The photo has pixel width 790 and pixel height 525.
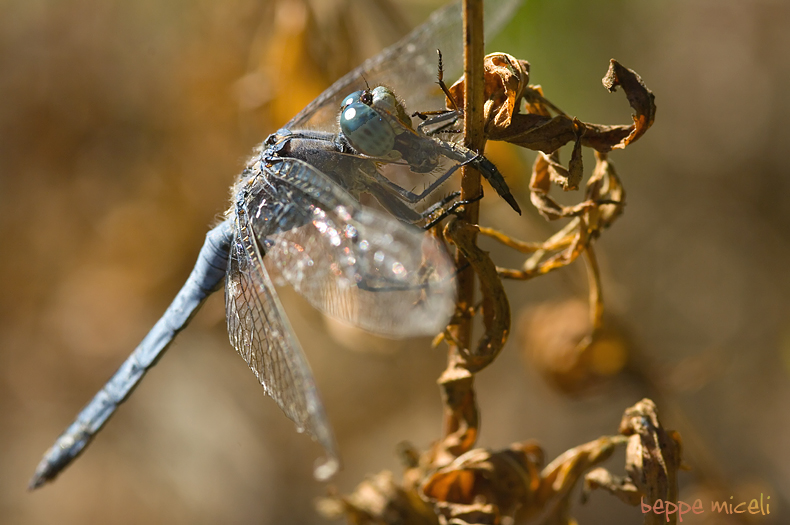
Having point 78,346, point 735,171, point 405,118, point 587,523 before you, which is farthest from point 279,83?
point 587,523

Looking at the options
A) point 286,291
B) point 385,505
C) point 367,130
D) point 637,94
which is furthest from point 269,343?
point 286,291

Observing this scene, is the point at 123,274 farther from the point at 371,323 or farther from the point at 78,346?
the point at 371,323

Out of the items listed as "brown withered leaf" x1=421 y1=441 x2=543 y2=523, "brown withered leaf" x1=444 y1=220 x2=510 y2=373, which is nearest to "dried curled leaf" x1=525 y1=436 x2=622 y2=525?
"brown withered leaf" x1=421 y1=441 x2=543 y2=523

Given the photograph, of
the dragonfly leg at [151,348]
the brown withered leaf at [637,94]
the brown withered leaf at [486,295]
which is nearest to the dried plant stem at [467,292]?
the brown withered leaf at [486,295]

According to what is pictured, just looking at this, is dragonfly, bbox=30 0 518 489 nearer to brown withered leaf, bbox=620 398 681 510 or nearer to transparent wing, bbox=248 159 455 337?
transparent wing, bbox=248 159 455 337

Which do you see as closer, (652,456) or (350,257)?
(652,456)

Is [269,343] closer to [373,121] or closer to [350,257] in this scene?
[350,257]

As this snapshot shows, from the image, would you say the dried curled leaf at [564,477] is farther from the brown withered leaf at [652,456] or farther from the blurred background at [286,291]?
the blurred background at [286,291]
